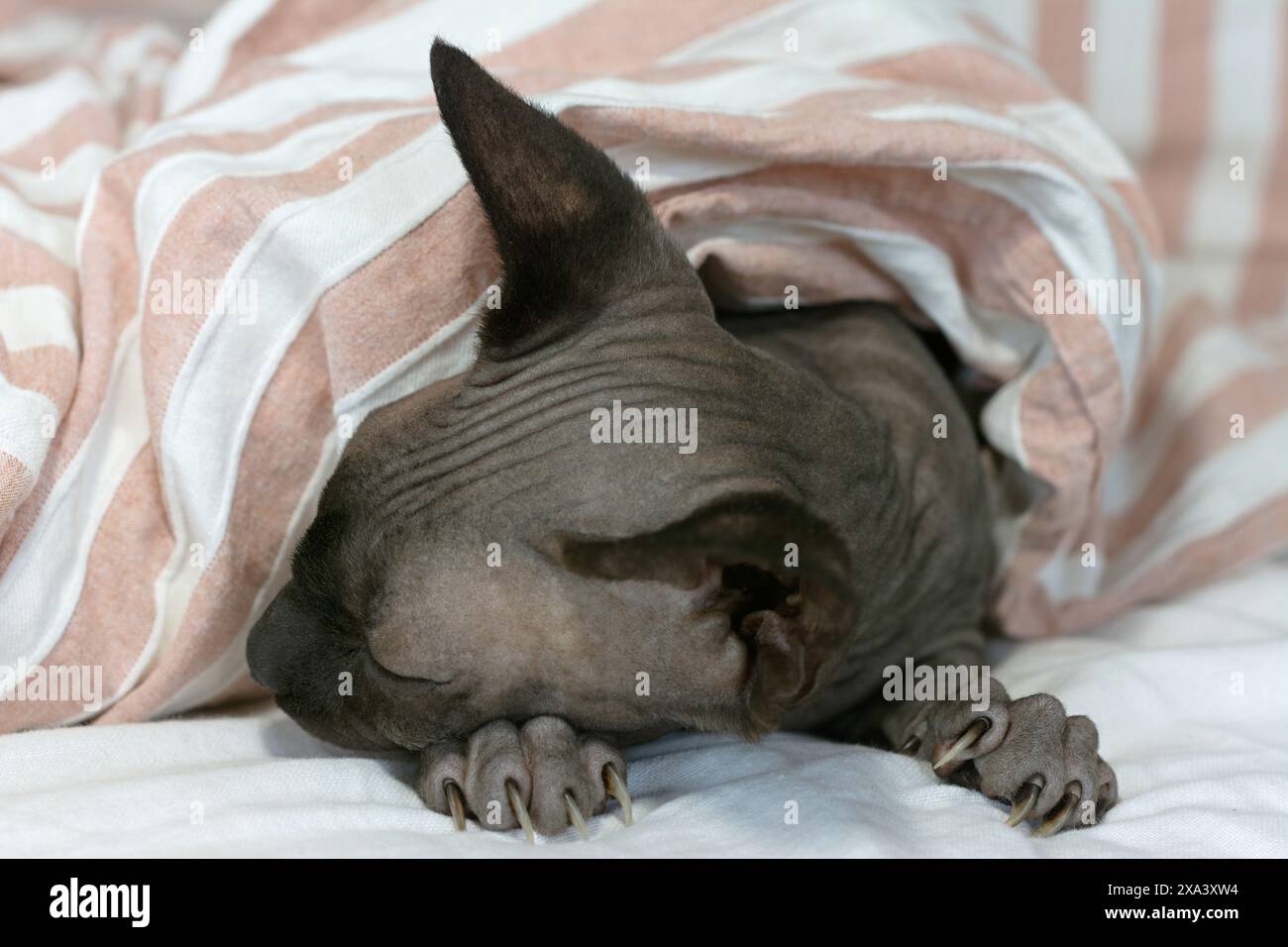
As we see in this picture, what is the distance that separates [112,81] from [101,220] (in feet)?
2.11

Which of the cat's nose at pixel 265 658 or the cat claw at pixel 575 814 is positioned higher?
the cat's nose at pixel 265 658

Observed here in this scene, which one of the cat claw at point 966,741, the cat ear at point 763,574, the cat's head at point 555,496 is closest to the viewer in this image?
the cat ear at point 763,574

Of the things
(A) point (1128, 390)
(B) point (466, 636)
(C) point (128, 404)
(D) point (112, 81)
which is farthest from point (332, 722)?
(D) point (112, 81)

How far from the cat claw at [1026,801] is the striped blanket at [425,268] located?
0.48 metres

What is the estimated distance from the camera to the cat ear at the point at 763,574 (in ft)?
2.70

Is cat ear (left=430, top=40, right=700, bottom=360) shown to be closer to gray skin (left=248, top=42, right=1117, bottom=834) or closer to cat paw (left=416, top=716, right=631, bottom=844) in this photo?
gray skin (left=248, top=42, right=1117, bottom=834)

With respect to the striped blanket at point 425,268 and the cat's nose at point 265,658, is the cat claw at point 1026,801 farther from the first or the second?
the cat's nose at point 265,658

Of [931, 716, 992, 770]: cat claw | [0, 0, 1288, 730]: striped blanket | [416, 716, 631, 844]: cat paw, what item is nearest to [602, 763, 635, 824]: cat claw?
[416, 716, 631, 844]: cat paw

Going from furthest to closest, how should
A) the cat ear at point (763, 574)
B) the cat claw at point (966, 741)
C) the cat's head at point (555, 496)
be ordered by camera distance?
the cat claw at point (966, 741) → the cat's head at point (555, 496) → the cat ear at point (763, 574)

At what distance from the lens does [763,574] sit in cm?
94

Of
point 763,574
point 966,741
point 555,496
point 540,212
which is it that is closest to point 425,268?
point 540,212

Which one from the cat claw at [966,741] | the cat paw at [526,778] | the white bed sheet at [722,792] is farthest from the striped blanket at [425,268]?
the cat claw at [966,741]

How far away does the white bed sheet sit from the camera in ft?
3.25
